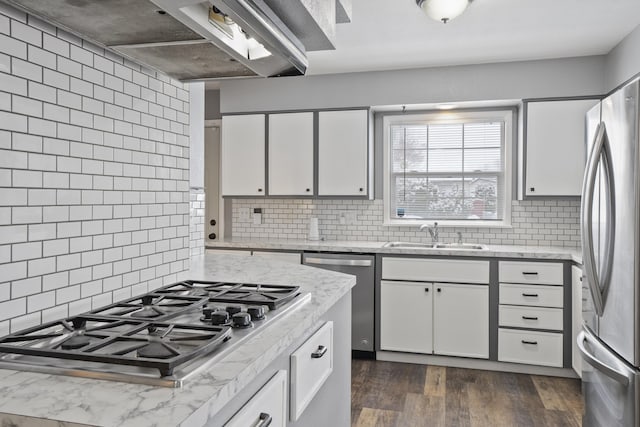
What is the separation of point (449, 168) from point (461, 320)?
4.66 ft

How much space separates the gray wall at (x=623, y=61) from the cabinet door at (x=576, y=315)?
53.9 inches

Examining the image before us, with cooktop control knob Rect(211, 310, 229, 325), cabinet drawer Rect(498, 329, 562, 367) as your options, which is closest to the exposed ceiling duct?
cooktop control knob Rect(211, 310, 229, 325)

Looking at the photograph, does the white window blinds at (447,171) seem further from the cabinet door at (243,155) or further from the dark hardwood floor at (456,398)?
the dark hardwood floor at (456,398)

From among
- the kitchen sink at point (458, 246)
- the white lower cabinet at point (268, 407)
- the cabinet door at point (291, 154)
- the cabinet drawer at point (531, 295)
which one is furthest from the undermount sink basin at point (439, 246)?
the white lower cabinet at point (268, 407)

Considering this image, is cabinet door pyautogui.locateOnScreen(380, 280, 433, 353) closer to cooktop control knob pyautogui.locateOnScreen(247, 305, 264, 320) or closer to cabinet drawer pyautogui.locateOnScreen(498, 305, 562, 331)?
cabinet drawer pyautogui.locateOnScreen(498, 305, 562, 331)

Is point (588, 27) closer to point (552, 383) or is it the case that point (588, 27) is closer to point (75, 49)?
point (552, 383)

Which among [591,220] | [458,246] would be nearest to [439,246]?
[458,246]

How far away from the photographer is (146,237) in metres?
1.74

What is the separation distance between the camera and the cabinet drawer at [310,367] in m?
1.36

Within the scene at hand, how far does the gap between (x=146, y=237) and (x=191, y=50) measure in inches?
26.1

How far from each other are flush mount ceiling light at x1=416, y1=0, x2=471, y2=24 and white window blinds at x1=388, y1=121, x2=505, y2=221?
5.60 feet

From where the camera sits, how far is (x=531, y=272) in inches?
143

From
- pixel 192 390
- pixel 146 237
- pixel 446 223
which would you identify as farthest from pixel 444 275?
pixel 192 390

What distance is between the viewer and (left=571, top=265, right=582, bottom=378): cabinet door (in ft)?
11.1
